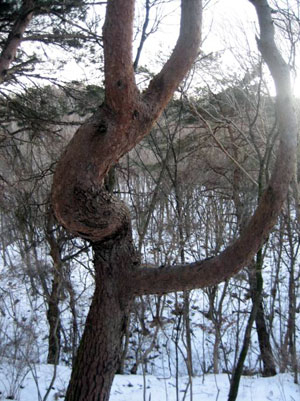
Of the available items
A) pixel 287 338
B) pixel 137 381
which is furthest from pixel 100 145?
pixel 287 338

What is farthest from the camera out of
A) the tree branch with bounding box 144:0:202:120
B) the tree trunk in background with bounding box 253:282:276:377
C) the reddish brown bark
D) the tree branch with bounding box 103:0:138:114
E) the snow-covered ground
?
the tree trunk in background with bounding box 253:282:276:377

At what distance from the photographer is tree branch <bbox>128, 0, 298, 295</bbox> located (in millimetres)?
2584

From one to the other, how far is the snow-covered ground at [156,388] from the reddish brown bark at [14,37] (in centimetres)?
414

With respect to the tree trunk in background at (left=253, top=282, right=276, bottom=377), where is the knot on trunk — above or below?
above

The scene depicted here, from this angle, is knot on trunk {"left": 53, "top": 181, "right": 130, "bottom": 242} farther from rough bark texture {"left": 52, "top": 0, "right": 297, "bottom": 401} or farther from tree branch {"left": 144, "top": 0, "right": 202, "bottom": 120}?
tree branch {"left": 144, "top": 0, "right": 202, "bottom": 120}

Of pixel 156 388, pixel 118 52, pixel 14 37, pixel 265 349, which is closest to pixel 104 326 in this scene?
pixel 118 52

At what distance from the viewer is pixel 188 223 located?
818 cm

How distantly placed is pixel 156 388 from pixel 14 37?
553 cm

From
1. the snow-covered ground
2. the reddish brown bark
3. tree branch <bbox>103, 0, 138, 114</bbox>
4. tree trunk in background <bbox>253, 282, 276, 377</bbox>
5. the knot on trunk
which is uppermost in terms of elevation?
the reddish brown bark

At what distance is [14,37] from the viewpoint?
534 cm

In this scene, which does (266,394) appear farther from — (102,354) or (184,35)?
(184,35)

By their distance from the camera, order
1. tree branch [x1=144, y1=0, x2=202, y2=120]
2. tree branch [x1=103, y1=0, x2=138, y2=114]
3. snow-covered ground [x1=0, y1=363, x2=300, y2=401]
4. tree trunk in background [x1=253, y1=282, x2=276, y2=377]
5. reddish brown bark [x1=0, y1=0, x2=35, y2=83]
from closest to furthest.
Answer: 1. tree branch [x1=103, y1=0, x2=138, y2=114]
2. tree branch [x1=144, y1=0, x2=202, y2=120]
3. reddish brown bark [x1=0, y1=0, x2=35, y2=83]
4. snow-covered ground [x1=0, y1=363, x2=300, y2=401]
5. tree trunk in background [x1=253, y1=282, x2=276, y2=377]

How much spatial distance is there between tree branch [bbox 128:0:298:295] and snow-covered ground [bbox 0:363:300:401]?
12.5 feet

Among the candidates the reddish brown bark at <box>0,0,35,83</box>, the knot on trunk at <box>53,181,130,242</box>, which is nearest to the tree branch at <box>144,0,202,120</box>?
the knot on trunk at <box>53,181,130,242</box>
